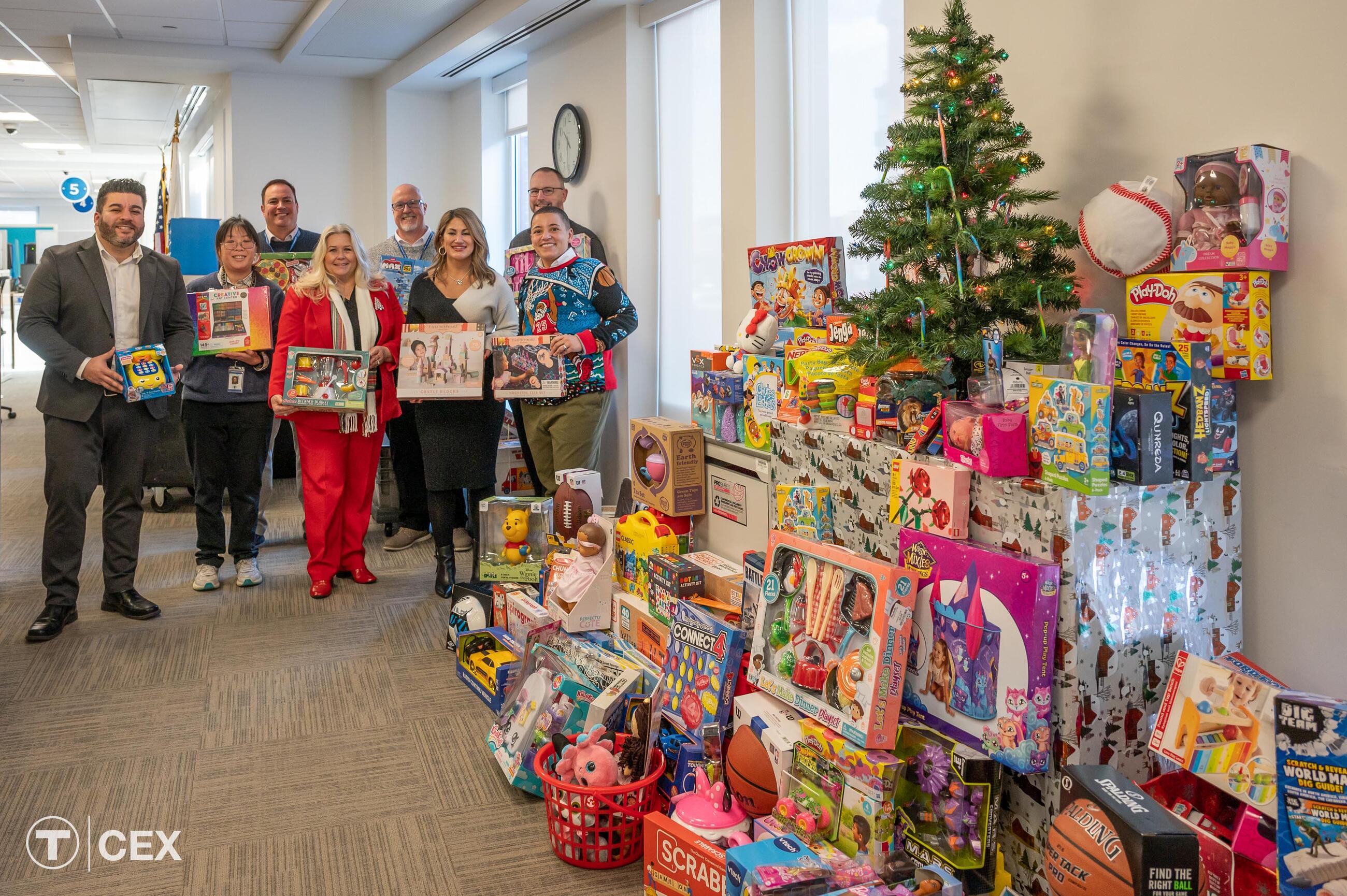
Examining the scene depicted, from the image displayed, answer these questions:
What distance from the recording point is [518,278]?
4.59m

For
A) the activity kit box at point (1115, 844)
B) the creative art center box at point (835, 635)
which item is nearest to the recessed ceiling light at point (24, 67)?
the creative art center box at point (835, 635)

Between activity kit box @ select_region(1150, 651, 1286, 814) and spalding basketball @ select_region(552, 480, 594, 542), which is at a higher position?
spalding basketball @ select_region(552, 480, 594, 542)

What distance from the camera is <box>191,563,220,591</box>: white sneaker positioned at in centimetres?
437

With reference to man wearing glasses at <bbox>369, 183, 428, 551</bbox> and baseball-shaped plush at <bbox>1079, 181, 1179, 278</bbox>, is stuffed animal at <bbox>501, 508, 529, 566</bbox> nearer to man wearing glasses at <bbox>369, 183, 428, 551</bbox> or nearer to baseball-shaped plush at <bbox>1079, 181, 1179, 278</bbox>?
man wearing glasses at <bbox>369, 183, 428, 551</bbox>

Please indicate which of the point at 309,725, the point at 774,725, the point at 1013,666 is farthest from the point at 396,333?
the point at 1013,666

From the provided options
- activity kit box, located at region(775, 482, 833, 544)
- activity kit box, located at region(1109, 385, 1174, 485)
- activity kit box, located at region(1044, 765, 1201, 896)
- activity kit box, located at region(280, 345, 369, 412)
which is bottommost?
activity kit box, located at region(1044, 765, 1201, 896)

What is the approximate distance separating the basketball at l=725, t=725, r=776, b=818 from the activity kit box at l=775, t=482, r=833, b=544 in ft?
1.61

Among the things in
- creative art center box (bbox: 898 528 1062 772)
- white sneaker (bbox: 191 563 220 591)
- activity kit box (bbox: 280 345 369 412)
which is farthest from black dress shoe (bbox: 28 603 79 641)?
creative art center box (bbox: 898 528 1062 772)

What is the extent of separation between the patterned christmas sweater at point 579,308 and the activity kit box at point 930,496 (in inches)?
88.9

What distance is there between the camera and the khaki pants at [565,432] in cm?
434

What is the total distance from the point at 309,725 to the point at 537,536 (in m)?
1.14

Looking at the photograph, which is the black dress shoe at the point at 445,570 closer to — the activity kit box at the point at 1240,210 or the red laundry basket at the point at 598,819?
the red laundry basket at the point at 598,819

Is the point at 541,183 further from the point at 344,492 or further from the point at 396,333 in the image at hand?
the point at 344,492

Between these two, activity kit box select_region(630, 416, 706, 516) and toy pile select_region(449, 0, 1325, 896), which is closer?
toy pile select_region(449, 0, 1325, 896)
